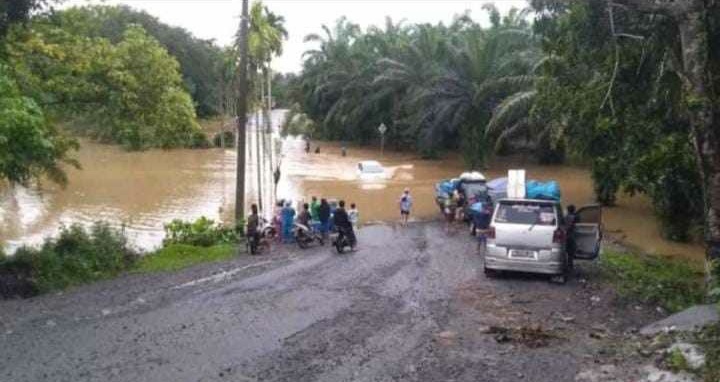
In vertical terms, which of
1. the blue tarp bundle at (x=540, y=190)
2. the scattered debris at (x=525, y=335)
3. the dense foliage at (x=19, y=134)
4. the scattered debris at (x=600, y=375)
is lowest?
the scattered debris at (x=525, y=335)

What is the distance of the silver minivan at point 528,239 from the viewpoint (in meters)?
14.6

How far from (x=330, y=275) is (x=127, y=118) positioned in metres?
6.90

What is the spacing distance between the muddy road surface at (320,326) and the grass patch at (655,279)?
56cm

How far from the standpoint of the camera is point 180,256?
20156 millimetres

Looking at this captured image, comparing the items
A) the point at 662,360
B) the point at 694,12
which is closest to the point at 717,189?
the point at 694,12

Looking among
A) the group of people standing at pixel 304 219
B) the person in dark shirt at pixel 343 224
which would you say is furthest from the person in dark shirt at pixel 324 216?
the person in dark shirt at pixel 343 224

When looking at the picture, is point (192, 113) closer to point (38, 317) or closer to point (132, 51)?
point (132, 51)

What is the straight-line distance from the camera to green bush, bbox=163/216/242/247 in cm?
2175

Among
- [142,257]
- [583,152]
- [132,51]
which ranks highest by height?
[132,51]

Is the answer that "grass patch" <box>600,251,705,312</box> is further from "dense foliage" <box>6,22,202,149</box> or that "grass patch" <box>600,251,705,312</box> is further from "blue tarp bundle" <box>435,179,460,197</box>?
Result: "dense foliage" <box>6,22,202,149</box>

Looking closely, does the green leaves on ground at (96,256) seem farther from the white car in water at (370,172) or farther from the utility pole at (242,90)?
the white car in water at (370,172)

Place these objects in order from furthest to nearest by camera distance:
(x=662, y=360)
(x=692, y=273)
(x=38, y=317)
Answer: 1. (x=692, y=273)
2. (x=38, y=317)
3. (x=662, y=360)

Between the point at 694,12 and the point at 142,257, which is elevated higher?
the point at 694,12

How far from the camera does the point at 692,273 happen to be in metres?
17.8
